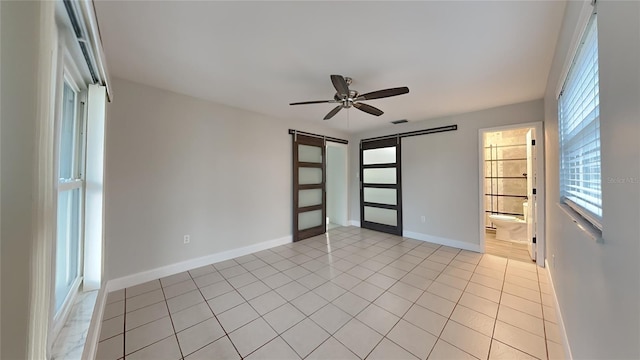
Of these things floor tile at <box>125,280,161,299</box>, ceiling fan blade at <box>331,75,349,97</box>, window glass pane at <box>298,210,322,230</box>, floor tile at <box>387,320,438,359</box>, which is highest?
ceiling fan blade at <box>331,75,349,97</box>

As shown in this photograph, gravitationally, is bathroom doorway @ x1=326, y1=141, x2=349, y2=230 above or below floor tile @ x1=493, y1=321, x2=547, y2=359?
above

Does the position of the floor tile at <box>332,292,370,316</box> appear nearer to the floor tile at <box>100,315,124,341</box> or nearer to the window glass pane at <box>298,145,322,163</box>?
the floor tile at <box>100,315,124,341</box>

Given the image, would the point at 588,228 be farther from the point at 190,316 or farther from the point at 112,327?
the point at 112,327

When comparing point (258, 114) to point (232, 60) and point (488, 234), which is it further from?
point (488, 234)

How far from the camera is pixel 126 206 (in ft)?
8.06

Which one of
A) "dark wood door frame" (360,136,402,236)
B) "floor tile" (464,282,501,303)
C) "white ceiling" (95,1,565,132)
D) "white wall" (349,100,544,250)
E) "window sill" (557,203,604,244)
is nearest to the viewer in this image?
"window sill" (557,203,604,244)

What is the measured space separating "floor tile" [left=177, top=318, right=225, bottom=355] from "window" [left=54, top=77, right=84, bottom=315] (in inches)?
30.9

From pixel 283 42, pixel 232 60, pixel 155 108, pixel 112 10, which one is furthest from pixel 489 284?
pixel 155 108

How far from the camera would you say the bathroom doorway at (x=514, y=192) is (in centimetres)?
304

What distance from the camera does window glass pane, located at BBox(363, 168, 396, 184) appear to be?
4641mm

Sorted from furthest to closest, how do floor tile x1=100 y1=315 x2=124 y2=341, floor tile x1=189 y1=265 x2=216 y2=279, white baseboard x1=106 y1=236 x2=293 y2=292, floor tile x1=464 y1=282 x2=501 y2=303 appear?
floor tile x1=189 y1=265 x2=216 y2=279, white baseboard x1=106 y1=236 x2=293 y2=292, floor tile x1=464 y1=282 x2=501 y2=303, floor tile x1=100 y1=315 x2=124 y2=341

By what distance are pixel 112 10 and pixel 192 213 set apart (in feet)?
7.25

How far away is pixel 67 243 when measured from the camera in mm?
1472

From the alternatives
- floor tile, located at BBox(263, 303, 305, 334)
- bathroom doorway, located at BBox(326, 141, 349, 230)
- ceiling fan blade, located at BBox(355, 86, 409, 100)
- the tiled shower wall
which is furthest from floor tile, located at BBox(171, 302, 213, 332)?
the tiled shower wall
